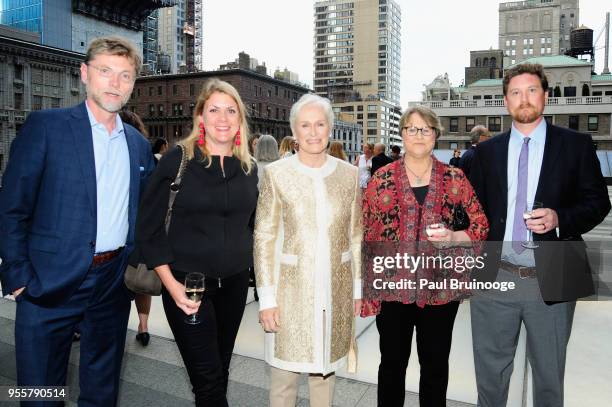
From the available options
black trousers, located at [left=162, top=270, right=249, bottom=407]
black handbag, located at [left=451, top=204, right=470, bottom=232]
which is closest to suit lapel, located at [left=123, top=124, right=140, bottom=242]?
black trousers, located at [left=162, top=270, right=249, bottom=407]

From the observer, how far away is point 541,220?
2.59 meters

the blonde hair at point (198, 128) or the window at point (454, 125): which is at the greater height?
the window at point (454, 125)

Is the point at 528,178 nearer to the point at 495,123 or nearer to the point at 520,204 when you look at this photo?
the point at 520,204

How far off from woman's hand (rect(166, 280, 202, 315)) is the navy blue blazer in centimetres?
54

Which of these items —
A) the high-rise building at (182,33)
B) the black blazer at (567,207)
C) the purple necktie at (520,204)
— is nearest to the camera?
the black blazer at (567,207)

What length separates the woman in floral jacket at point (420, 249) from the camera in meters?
2.87

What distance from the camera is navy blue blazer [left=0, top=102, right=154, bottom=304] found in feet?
8.08

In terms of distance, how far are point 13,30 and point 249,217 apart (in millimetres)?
59793

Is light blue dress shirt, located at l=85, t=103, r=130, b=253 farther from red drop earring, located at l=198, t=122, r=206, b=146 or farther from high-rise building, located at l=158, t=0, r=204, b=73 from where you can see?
high-rise building, located at l=158, t=0, r=204, b=73

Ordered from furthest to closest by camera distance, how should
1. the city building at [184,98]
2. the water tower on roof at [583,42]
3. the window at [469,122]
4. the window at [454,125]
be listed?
the water tower on roof at [583,42], the city building at [184,98], the window at [454,125], the window at [469,122]

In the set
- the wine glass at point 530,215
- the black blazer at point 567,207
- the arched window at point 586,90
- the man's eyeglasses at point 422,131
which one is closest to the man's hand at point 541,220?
the wine glass at point 530,215

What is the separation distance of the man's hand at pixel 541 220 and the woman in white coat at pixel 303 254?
106 centimetres

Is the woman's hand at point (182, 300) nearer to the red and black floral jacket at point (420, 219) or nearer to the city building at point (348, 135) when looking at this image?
the red and black floral jacket at point (420, 219)

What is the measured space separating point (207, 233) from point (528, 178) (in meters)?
2.01
